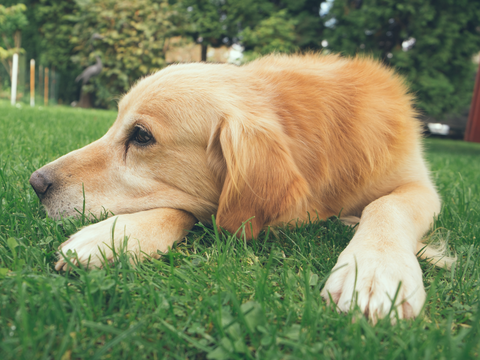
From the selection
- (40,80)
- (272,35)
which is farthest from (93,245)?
(40,80)

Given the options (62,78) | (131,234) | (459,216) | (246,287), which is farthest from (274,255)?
(62,78)

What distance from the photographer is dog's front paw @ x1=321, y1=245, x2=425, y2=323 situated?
1076 mm

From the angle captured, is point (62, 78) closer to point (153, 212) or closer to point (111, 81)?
point (111, 81)

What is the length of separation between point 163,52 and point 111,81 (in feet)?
8.55

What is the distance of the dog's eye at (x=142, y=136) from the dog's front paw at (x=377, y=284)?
3.71 ft

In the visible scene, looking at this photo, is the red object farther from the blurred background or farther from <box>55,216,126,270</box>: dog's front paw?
<box>55,216,126,270</box>: dog's front paw

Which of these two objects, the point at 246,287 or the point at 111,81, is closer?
the point at 246,287

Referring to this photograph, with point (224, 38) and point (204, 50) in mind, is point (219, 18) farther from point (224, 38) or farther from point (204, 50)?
point (204, 50)

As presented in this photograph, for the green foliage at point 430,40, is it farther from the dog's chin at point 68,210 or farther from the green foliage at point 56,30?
the green foliage at point 56,30

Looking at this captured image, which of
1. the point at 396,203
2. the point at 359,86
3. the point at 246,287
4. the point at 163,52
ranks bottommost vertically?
the point at 246,287

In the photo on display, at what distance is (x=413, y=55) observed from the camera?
36.9ft

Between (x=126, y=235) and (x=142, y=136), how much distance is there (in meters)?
0.63

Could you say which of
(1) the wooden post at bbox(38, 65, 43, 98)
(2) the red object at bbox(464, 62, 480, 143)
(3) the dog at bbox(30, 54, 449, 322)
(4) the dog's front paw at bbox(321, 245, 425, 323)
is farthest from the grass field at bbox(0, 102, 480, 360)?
(1) the wooden post at bbox(38, 65, 43, 98)

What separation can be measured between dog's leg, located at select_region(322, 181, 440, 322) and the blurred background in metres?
8.43
